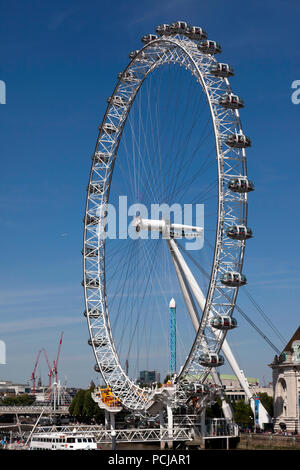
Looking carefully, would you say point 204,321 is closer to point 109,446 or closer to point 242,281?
Answer: point 242,281

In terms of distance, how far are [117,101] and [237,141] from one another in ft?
59.7

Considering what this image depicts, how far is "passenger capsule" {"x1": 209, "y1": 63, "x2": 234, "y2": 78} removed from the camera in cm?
5716

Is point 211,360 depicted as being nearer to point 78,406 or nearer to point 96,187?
point 96,187

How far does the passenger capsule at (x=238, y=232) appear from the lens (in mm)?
54719

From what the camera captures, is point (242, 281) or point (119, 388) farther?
point (119, 388)

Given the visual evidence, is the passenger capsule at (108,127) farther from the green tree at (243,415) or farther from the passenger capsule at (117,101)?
the green tree at (243,415)

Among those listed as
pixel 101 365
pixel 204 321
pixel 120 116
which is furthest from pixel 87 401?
Answer: pixel 204 321

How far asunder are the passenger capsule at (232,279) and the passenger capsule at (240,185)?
5.92 metres

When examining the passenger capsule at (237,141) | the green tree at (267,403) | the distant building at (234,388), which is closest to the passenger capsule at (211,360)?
the passenger capsule at (237,141)

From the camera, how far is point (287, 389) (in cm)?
6912

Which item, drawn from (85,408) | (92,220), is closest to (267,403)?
(85,408)

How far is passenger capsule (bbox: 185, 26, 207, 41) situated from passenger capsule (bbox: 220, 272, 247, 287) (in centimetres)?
1845

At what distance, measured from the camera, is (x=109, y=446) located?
6744 cm

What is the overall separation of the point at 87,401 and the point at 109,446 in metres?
46.1
